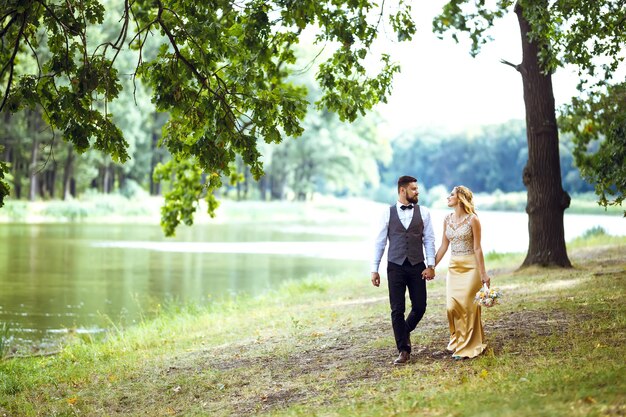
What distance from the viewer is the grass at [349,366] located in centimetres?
675

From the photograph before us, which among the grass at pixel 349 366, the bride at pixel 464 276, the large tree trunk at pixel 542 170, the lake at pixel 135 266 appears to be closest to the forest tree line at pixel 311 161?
the large tree trunk at pixel 542 170

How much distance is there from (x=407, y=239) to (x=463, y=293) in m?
0.89

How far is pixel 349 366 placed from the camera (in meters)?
8.89

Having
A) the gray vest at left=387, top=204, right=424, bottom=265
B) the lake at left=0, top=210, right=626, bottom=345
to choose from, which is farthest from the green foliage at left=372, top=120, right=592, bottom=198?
the gray vest at left=387, top=204, right=424, bottom=265

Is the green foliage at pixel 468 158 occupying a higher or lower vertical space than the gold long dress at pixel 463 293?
higher

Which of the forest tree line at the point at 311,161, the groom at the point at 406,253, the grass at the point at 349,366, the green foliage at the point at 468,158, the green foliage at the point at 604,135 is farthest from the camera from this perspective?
the green foliage at the point at 468,158

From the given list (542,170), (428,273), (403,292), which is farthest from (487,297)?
(542,170)

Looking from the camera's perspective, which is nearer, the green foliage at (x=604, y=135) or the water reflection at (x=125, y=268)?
the green foliage at (x=604, y=135)

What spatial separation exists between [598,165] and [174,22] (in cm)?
759

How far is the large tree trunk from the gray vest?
26.8 ft

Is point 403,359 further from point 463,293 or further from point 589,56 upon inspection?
point 589,56

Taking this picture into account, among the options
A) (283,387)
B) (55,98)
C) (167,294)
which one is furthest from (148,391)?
(167,294)

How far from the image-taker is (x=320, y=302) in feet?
51.5

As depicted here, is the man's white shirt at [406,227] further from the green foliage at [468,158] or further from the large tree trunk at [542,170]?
the green foliage at [468,158]
